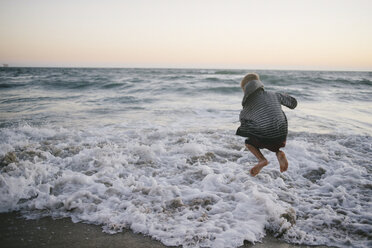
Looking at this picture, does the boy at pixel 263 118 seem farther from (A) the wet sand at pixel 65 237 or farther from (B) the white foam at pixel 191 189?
(A) the wet sand at pixel 65 237

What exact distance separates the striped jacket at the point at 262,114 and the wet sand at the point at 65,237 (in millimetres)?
1243

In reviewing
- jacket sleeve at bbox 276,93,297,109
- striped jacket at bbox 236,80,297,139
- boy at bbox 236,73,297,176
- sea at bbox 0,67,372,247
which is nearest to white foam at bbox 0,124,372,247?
sea at bbox 0,67,372,247

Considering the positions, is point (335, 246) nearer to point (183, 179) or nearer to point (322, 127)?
point (183, 179)

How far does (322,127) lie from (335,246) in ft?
19.9

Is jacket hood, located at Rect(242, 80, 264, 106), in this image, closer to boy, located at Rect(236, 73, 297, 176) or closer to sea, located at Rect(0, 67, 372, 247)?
boy, located at Rect(236, 73, 297, 176)

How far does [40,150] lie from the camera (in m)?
5.07

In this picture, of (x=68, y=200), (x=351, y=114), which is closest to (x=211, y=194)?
(x=68, y=200)

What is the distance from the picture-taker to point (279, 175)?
4.34 meters

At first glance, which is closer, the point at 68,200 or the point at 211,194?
the point at 68,200

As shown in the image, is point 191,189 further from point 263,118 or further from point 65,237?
point 65,237

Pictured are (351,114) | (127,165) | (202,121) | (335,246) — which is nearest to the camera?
(335,246)

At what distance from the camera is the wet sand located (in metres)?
2.54

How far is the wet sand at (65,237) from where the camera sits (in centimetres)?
254

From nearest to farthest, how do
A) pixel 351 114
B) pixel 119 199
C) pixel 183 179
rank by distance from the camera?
pixel 119 199
pixel 183 179
pixel 351 114
